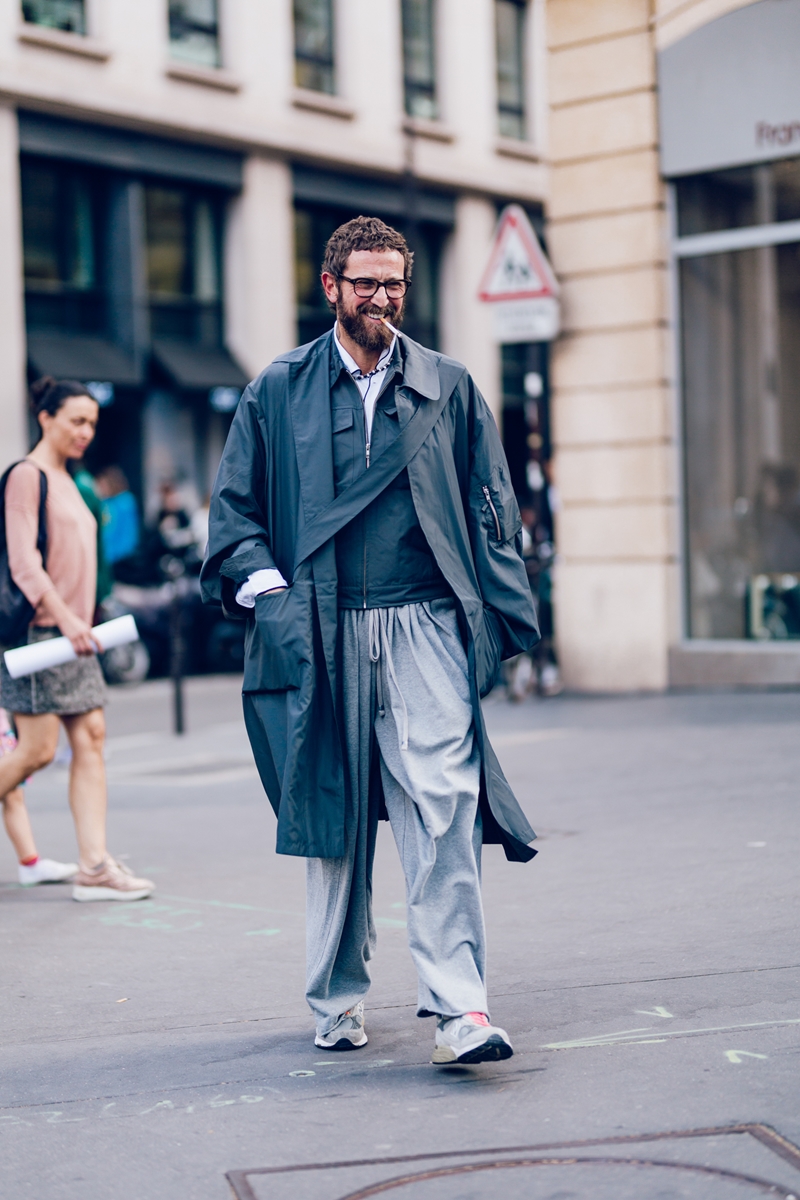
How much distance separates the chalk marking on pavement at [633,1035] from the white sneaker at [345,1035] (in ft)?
1.52

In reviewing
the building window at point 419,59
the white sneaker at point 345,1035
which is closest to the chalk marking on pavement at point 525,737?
the white sneaker at point 345,1035

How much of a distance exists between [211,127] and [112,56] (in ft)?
5.82

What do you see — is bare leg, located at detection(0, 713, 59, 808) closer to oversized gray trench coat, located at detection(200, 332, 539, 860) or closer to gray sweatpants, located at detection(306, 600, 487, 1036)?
oversized gray trench coat, located at detection(200, 332, 539, 860)

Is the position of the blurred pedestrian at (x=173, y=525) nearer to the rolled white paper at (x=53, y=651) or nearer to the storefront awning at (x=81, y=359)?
the storefront awning at (x=81, y=359)

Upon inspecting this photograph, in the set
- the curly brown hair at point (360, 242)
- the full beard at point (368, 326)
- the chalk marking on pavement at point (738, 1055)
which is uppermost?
the curly brown hair at point (360, 242)

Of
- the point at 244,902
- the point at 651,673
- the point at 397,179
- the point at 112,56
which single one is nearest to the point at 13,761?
the point at 244,902

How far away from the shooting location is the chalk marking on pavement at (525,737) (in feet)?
34.2

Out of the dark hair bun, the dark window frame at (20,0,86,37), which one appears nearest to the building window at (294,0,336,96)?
the dark window frame at (20,0,86,37)

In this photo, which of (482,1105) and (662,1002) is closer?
(482,1105)

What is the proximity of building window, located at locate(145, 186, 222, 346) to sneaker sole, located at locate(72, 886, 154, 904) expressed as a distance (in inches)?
712

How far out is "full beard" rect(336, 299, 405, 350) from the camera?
4.38 meters

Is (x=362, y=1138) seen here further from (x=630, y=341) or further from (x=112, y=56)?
(x=112, y=56)

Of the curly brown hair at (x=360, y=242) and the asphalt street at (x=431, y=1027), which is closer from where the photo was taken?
the asphalt street at (x=431, y=1027)

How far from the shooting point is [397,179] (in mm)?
26922
